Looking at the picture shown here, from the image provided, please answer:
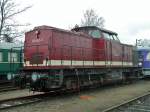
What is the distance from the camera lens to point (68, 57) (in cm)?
1410

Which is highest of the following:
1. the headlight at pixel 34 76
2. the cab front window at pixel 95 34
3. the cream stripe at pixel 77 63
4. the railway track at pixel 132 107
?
the cab front window at pixel 95 34

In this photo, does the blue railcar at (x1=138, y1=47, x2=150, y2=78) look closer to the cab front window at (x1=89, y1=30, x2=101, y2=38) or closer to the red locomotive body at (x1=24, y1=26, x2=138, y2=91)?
the red locomotive body at (x1=24, y1=26, x2=138, y2=91)

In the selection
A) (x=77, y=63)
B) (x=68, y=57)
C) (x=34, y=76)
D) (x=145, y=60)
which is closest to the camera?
(x=34, y=76)

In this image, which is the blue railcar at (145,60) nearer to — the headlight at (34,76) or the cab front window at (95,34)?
the cab front window at (95,34)

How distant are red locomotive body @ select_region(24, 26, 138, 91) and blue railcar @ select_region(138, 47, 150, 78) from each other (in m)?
7.40

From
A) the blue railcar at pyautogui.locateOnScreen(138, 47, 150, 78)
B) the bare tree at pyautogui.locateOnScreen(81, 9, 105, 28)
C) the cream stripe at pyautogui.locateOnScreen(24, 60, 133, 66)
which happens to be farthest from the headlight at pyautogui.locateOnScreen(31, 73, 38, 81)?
the bare tree at pyautogui.locateOnScreen(81, 9, 105, 28)

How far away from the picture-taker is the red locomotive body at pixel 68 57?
12966 millimetres

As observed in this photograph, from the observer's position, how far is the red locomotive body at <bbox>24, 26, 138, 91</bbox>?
13.0m

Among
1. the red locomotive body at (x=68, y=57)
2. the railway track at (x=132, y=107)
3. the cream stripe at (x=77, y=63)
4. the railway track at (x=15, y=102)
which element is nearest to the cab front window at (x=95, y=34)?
the red locomotive body at (x=68, y=57)

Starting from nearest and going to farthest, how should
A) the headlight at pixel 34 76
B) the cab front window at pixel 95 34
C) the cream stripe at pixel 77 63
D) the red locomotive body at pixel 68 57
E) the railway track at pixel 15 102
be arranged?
the railway track at pixel 15 102
the headlight at pixel 34 76
the red locomotive body at pixel 68 57
the cream stripe at pixel 77 63
the cab front window at pixel 95 34

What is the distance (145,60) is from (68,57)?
12.9 m

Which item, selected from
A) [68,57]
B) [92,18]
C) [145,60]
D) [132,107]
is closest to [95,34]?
[68,57]

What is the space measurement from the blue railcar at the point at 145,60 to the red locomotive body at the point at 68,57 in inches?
291

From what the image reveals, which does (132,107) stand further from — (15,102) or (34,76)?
(15,102)
